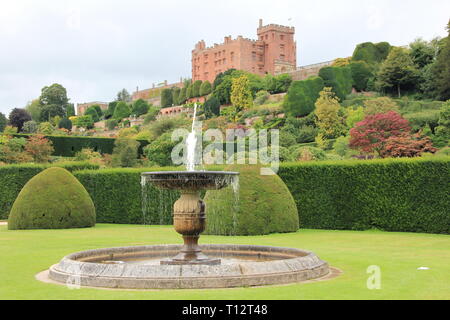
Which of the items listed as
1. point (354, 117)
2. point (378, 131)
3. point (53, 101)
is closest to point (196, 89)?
point (53, 101)

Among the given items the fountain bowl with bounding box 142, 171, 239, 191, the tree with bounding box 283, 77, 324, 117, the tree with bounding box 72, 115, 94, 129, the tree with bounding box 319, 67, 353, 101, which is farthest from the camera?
the tree with bounding box 72, 115, 94, 129

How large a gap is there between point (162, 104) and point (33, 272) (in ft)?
279

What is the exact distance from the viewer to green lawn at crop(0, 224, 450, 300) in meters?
6.24

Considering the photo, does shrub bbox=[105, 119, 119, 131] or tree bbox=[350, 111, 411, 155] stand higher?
shrub bbox=[105, 119, 119, 131]

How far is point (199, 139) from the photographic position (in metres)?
35.8

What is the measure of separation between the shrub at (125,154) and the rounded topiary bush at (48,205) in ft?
72.6

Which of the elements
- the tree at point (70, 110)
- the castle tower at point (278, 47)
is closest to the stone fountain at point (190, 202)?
the castle tower at point (278, 47)

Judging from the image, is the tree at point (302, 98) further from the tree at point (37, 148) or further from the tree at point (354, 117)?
the tree at point (37, 148)

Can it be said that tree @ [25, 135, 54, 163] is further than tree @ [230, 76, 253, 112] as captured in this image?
No

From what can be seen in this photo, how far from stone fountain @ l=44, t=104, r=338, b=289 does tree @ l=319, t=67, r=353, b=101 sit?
48009 mm

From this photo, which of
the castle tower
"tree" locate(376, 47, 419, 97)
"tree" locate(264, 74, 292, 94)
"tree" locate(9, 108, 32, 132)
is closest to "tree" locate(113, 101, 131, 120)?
"tree" locate(9, 108, 32, 132)

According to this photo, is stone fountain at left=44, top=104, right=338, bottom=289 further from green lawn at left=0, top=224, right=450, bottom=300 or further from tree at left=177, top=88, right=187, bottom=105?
tree at left=177, top=88, right=187, bottom=105
